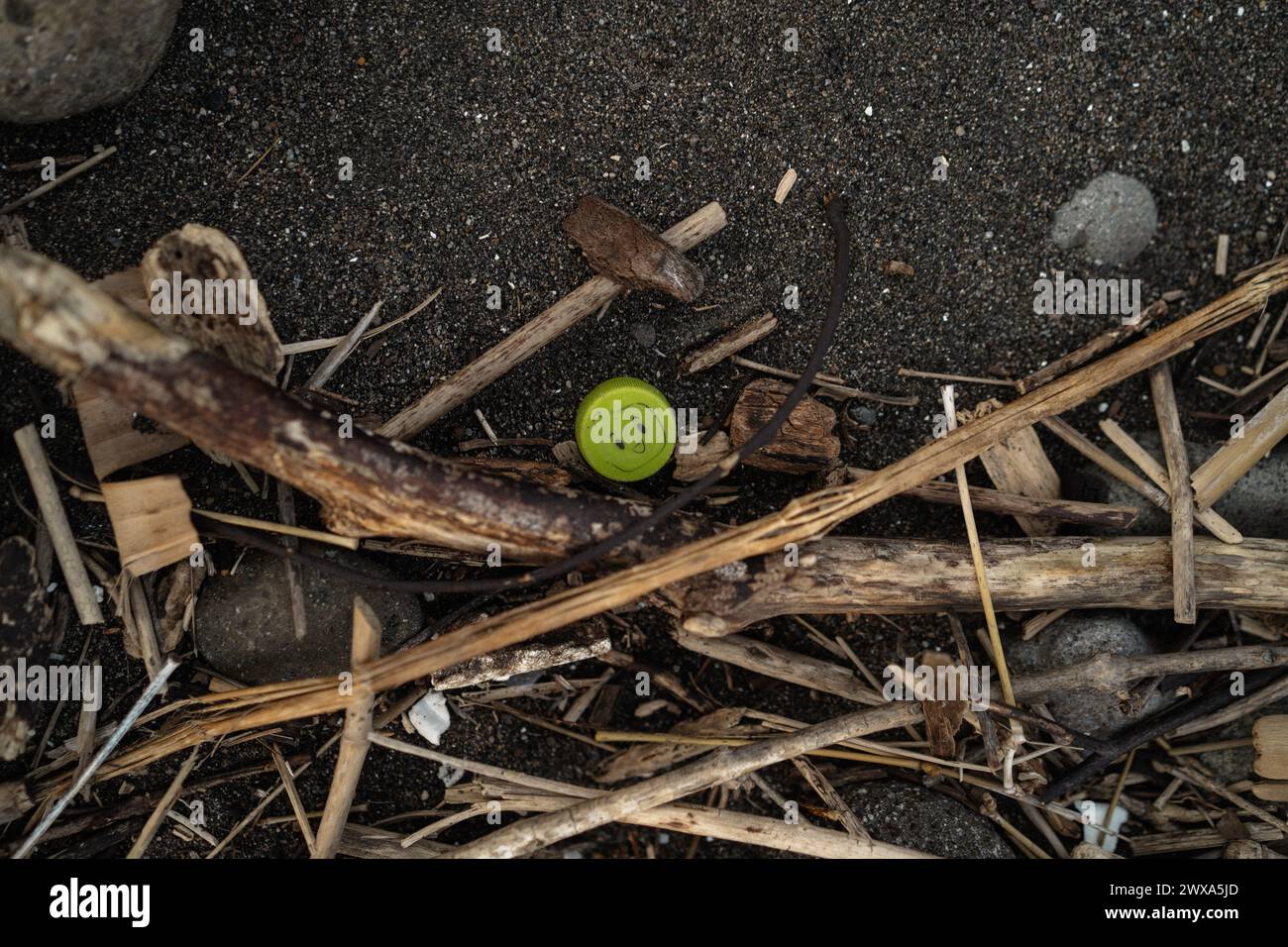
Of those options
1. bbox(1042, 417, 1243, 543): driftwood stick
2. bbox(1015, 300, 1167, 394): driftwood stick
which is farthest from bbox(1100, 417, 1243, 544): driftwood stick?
bbox(1015, 300, 1167, 394): driftwood stick

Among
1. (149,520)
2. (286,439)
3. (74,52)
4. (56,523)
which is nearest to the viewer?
(286,439)

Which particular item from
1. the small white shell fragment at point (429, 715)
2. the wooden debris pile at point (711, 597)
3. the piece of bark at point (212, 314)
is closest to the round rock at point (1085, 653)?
the wooden debris pile at point (711, 597)

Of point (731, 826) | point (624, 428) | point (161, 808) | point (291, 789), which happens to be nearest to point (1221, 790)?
point (731, 826)

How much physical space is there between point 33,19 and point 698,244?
1906mm

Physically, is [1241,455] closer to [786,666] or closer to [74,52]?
[786,666]

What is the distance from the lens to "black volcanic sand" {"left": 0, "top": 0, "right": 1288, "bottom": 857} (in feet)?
8.54

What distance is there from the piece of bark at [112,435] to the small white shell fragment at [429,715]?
1.10 m

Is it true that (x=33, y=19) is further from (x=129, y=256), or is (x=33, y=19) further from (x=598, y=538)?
(x=598, y=538)

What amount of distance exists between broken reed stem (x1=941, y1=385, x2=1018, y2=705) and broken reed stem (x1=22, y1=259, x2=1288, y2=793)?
0.14m

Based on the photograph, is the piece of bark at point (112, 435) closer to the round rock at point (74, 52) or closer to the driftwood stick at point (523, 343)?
the driftwood stick at point (523, 343)

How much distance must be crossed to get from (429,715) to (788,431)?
4.80 ft

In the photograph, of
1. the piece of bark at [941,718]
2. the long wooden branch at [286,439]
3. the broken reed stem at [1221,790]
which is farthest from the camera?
the broken reed stem at [1221,790]

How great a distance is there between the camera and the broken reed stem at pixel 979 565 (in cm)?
256

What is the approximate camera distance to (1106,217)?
280 cm
